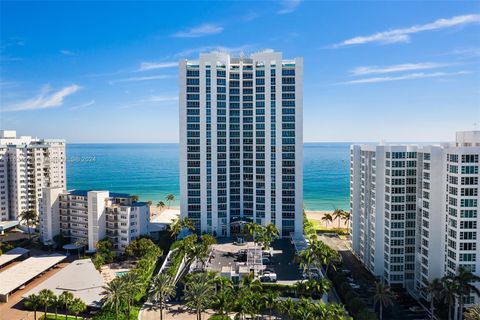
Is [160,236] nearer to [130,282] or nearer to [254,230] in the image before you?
[254,230]

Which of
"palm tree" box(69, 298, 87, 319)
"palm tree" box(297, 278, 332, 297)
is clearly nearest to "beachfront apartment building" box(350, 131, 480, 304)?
"palm tree" box(297, 278, 332, 297)

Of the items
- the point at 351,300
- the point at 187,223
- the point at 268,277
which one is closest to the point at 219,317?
the point at 268,277

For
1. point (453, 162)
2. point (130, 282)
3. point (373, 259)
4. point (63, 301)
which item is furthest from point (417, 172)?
point (63, 301)

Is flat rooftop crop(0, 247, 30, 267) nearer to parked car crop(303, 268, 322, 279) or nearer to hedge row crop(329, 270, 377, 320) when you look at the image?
parked car crop(303, 268, 322, 279)

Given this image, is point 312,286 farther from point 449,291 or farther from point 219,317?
point 449,291

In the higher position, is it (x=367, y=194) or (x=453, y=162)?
(x=453, y=162)

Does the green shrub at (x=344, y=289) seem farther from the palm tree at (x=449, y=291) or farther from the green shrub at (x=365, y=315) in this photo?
the palm tree at (x=449, y=291)
